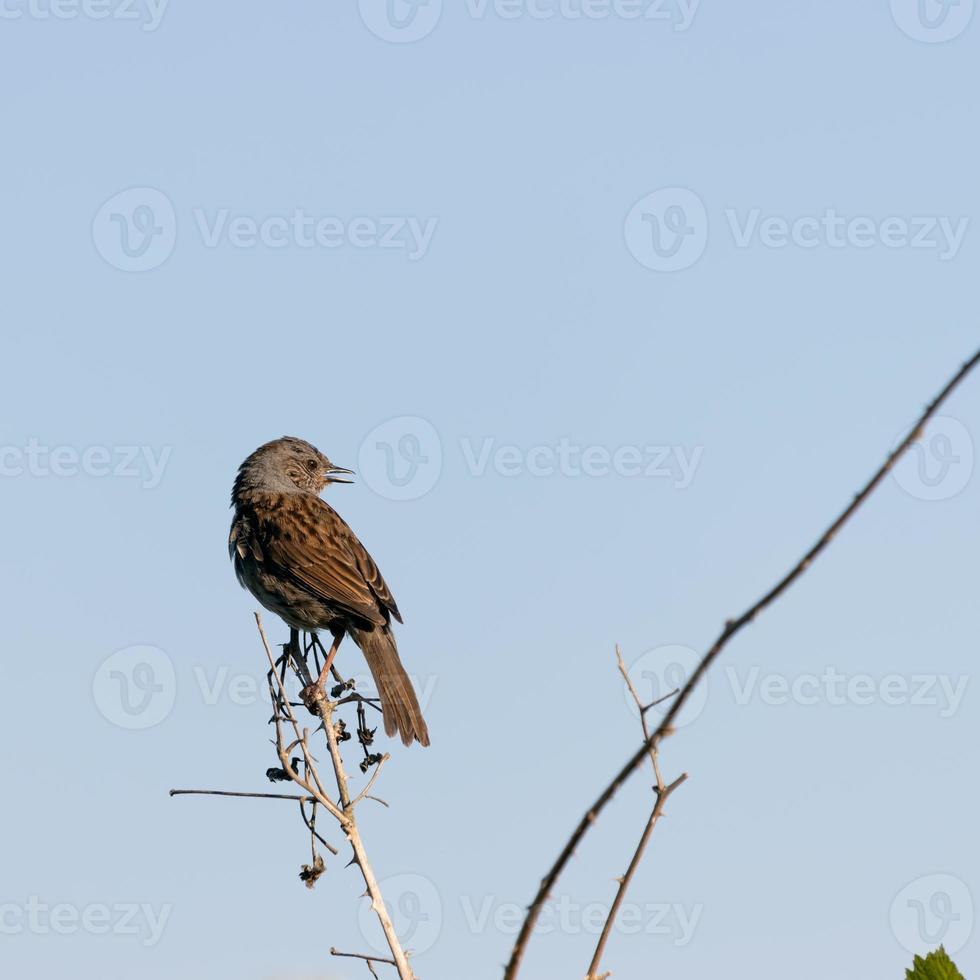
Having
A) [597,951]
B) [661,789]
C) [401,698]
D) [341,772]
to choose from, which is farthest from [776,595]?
[401,698]

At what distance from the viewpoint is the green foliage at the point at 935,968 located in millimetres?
1544

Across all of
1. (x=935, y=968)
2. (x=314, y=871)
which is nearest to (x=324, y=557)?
(x=314, y=871)

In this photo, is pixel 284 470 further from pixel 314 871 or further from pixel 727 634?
pixel 727 634

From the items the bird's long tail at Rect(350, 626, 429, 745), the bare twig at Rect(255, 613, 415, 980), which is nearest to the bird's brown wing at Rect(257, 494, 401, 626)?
the bird's long tail at Rect(350, 626, 429, 745)

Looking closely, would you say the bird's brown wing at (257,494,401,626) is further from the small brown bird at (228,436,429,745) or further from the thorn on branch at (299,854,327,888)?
the thorn on branch at (299,854,327,888)

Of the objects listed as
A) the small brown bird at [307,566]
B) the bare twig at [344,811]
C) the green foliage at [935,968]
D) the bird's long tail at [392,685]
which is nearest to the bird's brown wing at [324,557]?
the small brown bird at [307,566]

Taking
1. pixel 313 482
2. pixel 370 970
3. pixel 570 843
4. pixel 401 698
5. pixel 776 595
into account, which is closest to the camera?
pixel 776 595

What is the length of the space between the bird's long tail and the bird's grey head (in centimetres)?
155

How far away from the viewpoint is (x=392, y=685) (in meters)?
7.58

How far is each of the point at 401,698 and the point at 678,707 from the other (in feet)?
20.1

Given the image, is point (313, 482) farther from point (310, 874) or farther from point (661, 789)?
point (661, 789)

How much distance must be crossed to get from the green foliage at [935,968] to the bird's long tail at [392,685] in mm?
5636

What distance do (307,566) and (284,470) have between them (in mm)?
1296

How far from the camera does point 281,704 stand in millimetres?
4488
